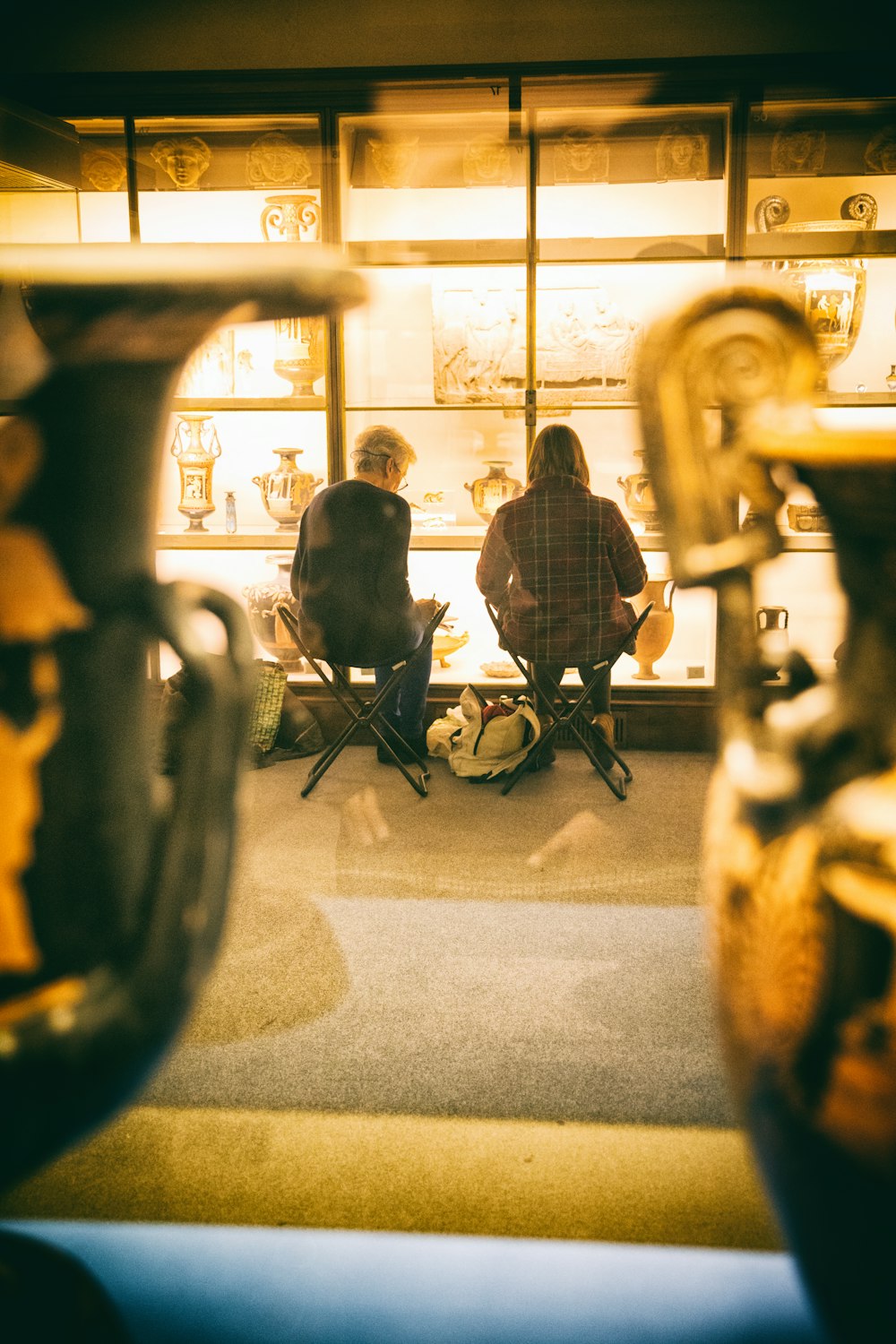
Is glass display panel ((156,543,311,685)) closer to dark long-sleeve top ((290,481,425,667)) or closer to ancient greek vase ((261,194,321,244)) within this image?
dark long-sleeve top ((290,481,425,667))

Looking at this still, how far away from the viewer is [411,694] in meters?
4.11

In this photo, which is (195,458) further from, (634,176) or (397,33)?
(634,176)

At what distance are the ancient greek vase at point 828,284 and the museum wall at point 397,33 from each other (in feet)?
2.02

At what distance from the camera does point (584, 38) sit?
13.6ft

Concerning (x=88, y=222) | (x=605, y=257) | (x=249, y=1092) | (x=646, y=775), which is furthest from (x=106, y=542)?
(x=88, y=222)

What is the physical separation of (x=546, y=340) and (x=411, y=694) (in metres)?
1.58

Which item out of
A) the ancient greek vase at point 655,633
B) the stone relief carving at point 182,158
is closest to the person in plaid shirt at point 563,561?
the ancient greek vase at point 655,633

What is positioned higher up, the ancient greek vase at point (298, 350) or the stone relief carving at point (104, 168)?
the stone relief carving at point (104, 168)

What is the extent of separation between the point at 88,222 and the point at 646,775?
3.47 m

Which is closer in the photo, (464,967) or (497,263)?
(464,967)

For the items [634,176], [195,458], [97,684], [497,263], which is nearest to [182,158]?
[195,458]

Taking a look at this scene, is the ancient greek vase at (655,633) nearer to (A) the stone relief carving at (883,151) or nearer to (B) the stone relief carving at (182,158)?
(A) the stone relief carving at (883,151)

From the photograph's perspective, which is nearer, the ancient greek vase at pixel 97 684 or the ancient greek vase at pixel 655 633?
the ancient greek vase at pixel 97 684

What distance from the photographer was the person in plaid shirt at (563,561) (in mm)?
3533
